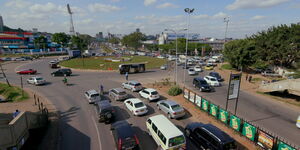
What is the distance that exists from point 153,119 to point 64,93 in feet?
56.1

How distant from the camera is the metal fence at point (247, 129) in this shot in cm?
960

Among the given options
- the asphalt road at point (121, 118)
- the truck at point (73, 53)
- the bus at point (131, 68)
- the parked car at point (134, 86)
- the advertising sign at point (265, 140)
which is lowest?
the asphalt road at point (121, 118)

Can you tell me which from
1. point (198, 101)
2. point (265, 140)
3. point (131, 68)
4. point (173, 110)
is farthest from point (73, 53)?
point (265, 140)

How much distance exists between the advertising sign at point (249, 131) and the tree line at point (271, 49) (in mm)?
26976

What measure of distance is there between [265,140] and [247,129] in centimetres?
132

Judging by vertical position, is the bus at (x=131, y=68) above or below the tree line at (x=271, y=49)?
below

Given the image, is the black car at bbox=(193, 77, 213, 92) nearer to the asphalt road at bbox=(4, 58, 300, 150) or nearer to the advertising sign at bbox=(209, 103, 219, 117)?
the asphalt road at bbox=(4, 58, 300, 150)

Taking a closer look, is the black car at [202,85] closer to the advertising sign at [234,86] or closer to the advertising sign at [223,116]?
the advertising sign at [234,86]

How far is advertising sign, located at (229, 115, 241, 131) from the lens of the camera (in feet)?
39.5

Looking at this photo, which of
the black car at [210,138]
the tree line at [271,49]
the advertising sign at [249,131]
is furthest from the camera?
the tree line at [271,49]

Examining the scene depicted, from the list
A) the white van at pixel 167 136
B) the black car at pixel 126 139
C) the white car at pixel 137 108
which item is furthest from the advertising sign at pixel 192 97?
the black car at pixel 126 139

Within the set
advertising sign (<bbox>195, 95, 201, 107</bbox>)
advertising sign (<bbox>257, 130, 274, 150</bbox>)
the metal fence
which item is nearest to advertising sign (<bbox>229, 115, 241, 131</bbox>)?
the metal fence

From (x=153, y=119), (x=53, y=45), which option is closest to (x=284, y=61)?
(x=153, y=119)

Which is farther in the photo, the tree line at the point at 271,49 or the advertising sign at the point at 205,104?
the tree line at the point at 271,49
